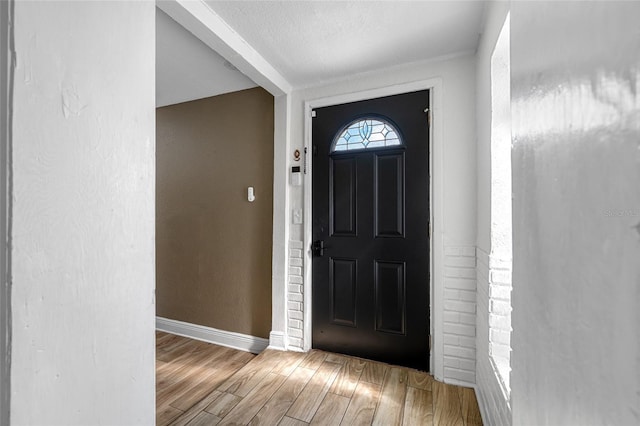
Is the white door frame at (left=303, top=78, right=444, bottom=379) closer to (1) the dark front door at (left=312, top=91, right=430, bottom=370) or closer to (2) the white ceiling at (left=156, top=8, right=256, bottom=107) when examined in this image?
(1) the dark front door at (left=312, top=91, right=430, bottom=370)

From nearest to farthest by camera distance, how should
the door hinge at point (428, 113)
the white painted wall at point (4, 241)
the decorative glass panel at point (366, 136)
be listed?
the white painted wall at point (4, 241) → the door hinge at point (428, 113) → the decorative glass panel at point (366, 136)

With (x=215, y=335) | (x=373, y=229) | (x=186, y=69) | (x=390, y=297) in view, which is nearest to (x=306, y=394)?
(x=390, y=297)

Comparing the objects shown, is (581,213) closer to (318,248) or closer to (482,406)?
(482,406)

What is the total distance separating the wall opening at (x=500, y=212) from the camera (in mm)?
1312

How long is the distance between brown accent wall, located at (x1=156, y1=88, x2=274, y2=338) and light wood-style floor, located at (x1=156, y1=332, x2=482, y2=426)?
0.52 meters

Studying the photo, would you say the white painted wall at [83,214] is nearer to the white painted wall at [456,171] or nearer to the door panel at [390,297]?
the door panel at [390,297]

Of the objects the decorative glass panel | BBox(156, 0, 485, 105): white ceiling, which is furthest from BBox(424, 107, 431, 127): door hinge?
BBox(156, 0, 485, 105): white ceiling

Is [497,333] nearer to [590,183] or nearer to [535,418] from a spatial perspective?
[535,418]

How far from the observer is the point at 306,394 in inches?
64.9

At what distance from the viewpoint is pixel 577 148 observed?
27 centimetres

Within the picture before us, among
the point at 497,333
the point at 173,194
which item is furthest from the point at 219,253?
the point at 497,333

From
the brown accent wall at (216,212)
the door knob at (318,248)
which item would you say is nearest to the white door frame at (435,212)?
the door knob at (318,248)

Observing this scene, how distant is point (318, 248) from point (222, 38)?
1.58 meters

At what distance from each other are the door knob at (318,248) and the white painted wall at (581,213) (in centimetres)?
180
